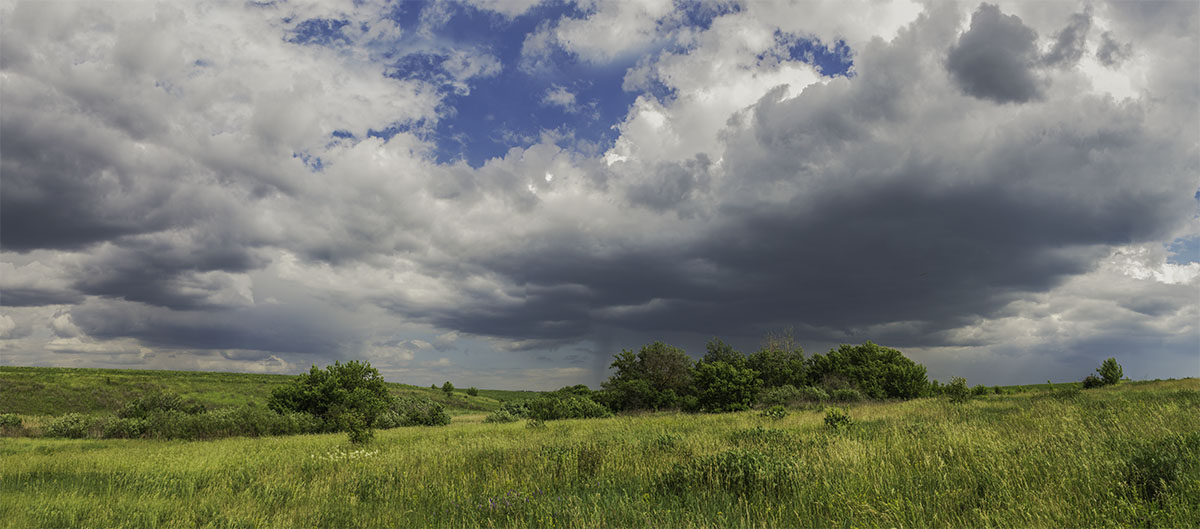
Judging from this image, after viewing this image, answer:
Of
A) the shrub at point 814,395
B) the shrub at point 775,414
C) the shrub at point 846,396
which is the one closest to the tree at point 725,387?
the shrub at point 814,395

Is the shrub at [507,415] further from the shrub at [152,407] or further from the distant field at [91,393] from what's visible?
the shrub at [152,407]

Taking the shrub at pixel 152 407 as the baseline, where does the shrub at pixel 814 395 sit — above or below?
above

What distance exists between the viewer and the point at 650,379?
51875mm

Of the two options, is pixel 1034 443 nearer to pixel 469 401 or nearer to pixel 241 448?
pixel 241 448

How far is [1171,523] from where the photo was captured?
17.4 ft

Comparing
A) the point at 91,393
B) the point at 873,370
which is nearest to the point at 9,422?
the point at 91,393

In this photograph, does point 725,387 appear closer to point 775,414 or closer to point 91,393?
point 775,414

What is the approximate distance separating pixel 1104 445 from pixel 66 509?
59.5 ft

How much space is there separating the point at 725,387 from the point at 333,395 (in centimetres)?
3103

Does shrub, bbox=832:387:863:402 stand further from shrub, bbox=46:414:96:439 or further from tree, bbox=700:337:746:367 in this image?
shrub, bbox=46:414:96:439

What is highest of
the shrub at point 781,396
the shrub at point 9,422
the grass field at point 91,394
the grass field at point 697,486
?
the grass field at point 697,486

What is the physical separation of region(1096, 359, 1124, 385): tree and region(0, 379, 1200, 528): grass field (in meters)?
31.5

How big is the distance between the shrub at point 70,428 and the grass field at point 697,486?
2004 centimetres

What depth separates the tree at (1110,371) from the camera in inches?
1414
